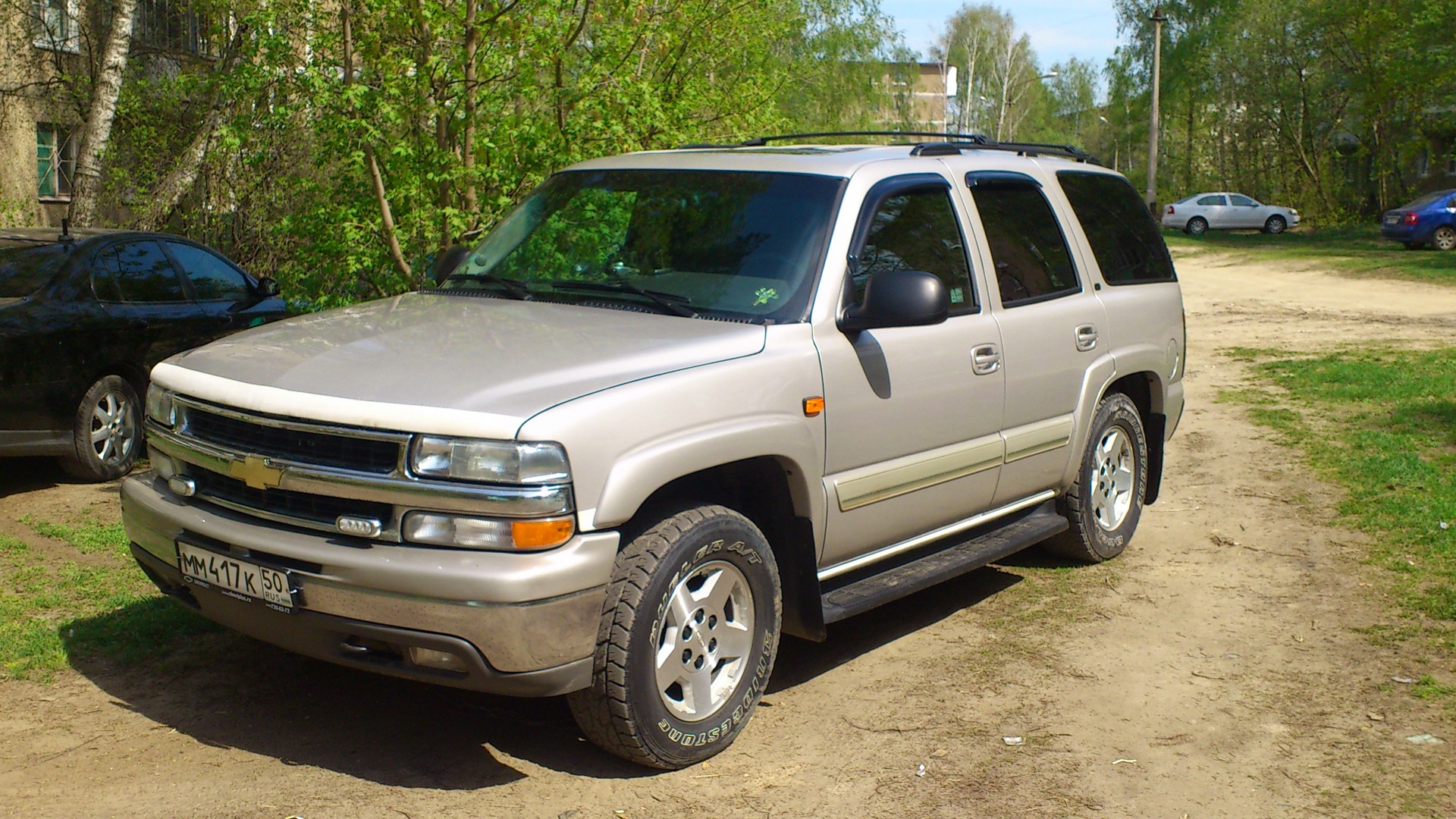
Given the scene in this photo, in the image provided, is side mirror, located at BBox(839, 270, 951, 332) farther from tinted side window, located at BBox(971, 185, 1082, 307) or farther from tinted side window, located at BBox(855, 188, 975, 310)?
tinted side window, located at BBox(971, 185, 1082, 307)

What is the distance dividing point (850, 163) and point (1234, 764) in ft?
8.28

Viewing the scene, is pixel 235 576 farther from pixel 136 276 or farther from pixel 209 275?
pixel 209 275

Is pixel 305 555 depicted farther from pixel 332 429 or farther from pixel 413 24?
pixel 413 24

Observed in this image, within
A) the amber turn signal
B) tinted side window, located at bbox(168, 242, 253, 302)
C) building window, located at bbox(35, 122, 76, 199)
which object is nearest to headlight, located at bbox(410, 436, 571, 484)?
the amber turn signal

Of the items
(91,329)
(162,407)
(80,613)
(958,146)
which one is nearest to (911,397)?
(958,146)

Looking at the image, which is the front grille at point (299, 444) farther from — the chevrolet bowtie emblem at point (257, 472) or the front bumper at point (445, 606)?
the front bumper at point (445, 606)

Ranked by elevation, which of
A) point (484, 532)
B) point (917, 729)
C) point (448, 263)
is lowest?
point (917, 729)

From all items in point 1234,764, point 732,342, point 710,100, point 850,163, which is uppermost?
point 710,100

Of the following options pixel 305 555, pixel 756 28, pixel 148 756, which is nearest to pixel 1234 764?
pixel 305 555

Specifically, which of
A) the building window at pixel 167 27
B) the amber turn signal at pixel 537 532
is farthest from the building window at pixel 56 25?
the amber turn signal at pixel 537 532

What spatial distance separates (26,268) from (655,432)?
5623 mm

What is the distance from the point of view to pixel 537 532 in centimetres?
360

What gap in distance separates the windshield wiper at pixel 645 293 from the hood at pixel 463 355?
52 millimetres

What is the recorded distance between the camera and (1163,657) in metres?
5.33
